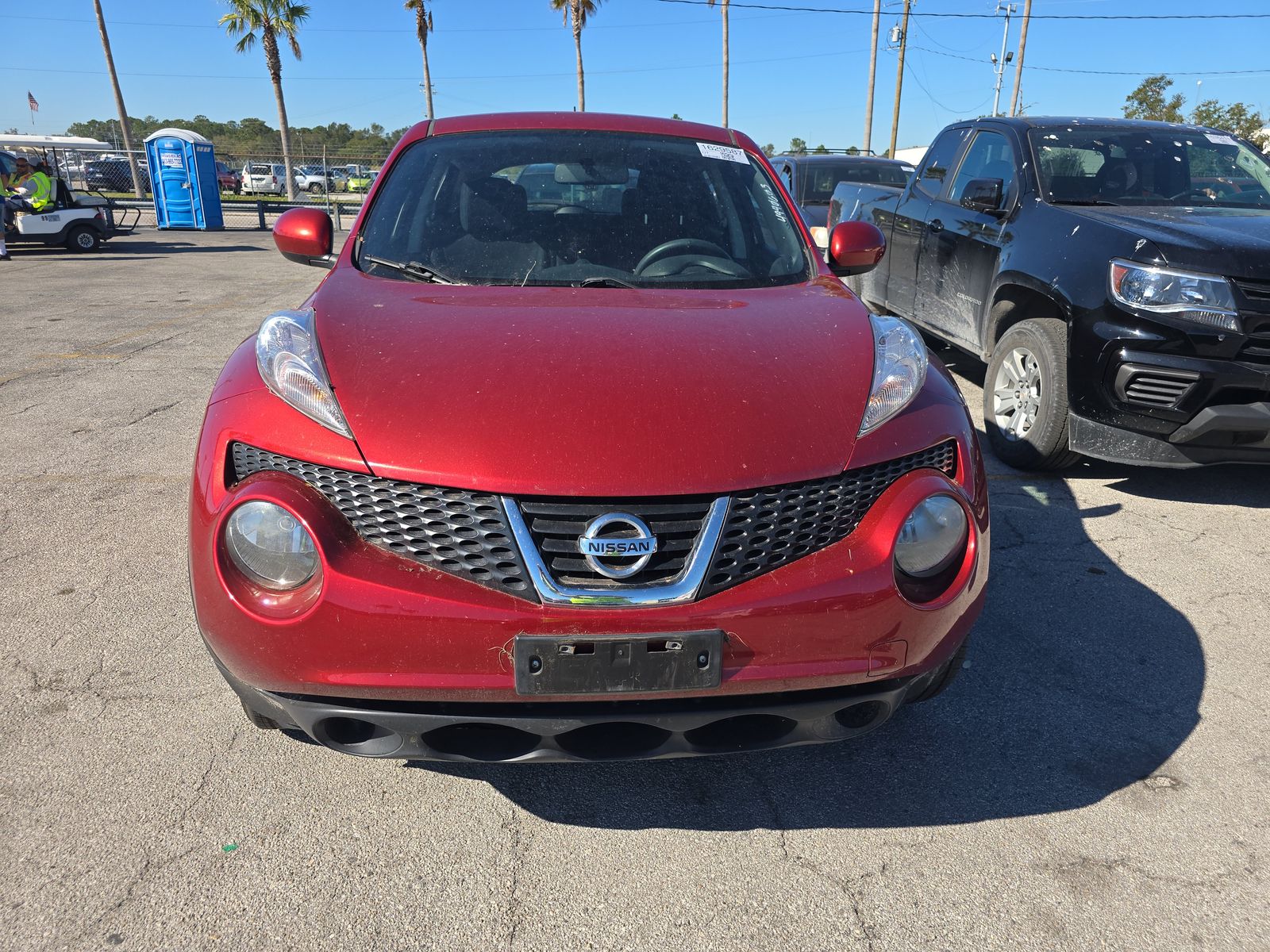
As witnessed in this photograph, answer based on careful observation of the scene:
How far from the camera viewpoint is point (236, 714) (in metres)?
2.63

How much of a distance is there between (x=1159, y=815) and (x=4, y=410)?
6.52 meters

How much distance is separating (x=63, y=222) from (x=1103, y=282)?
1877cm

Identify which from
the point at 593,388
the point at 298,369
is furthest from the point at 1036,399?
the point at 298,369

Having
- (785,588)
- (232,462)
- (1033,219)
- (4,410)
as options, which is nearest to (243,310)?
(4,410)

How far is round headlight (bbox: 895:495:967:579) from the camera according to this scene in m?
1.99

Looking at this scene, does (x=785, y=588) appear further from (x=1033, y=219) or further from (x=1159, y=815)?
(x=1033, y=219)

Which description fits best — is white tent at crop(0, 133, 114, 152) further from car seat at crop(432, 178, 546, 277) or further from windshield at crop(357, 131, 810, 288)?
car seat at crop(432, 178, 546, 277)

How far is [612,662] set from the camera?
70.7 inches

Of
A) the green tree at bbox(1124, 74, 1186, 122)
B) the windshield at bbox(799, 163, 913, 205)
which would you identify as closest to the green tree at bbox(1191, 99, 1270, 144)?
the green tree at bbox(1124, 74, 1186, 122)

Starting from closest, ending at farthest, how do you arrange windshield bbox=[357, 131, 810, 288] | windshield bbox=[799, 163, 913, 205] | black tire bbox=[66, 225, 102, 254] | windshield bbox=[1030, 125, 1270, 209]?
windshield bbox=[357, 131, 810, 288]
windshield bbox=[1030, 125, 1270, 209]
windshield bbox=[799, 163, 913, 205]
black tire bbox=[66, 225, 102, 254]

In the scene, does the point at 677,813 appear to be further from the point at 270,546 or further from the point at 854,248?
the point at 854,248

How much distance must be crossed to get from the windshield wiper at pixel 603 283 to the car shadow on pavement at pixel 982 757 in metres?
1.41

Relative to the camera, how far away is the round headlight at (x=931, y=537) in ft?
6.53

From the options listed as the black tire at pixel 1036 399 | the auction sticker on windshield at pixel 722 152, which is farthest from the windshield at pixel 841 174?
the auction sticker on windshield at pixel 722 152
